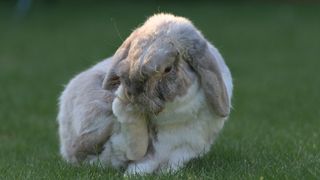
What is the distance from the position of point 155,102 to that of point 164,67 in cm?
21

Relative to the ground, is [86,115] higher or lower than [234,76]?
higher

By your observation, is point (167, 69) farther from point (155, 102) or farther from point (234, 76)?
point (234, 76)

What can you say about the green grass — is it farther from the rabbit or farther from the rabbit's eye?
the rabbit's eye

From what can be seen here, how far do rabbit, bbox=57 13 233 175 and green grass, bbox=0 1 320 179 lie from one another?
0.54 feet

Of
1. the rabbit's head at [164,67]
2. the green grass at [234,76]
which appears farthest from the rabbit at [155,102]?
the green grass at [234,76]

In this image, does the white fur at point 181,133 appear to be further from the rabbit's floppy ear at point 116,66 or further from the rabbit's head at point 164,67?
the rabbit's floppy ear at point 116,66

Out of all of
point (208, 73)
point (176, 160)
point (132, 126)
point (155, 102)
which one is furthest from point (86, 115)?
point (208, 73)

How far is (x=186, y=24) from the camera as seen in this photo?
455 centimetres

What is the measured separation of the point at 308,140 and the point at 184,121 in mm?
2089

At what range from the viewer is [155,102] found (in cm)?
423

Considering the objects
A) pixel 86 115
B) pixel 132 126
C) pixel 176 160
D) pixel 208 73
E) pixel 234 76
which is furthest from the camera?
pixel 234 76

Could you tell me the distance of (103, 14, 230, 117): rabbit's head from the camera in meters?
4.18

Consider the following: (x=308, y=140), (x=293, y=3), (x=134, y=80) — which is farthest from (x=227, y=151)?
(x=293, y=3)

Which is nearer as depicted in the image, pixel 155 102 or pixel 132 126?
pixel 155 102
